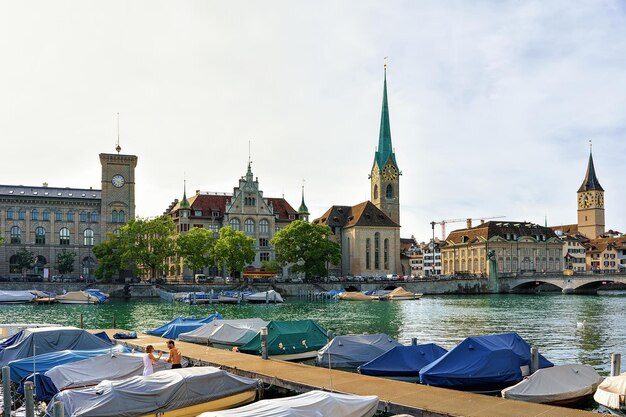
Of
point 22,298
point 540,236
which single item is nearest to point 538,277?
Result: point 540,236

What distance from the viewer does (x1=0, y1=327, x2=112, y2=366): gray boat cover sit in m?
29.0

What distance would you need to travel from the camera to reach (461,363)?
2680 centimetres

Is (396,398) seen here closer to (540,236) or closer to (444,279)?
(444,279)

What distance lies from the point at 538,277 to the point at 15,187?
10257 centimetres

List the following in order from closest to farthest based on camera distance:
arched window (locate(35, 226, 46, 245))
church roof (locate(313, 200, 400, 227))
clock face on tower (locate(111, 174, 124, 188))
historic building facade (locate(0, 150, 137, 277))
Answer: historic building facade (locate(0, 150, 137, 277)), arched window (locate(35, 226, 46, 245)), clock face on tower (locate(111, 174, 124, 188)), church roof (locate(313, 200, 400, 227))

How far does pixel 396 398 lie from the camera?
22.3m

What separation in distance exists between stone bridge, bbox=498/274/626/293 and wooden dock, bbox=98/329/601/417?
116 m

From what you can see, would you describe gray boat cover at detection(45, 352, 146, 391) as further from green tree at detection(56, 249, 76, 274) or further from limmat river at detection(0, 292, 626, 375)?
green tree at detection(56, 249, 76, 274)

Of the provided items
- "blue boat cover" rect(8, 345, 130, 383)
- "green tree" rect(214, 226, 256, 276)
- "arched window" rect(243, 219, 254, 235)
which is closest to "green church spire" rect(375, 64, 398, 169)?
"arched window" rect(243, 219, 254, 235)

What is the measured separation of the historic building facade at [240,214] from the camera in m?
135

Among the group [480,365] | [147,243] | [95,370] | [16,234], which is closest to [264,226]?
[147,243]

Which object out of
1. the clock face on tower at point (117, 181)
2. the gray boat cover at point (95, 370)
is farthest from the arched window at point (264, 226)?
the gray boat cover at point (95, 370)

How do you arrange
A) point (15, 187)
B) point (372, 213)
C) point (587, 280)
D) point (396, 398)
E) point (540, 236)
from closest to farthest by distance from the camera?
point (396, 398), point (15, 187), point (587, 280), point (372, 213), point (540, 236)

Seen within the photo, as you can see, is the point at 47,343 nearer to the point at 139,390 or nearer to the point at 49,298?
the point at 139,390
